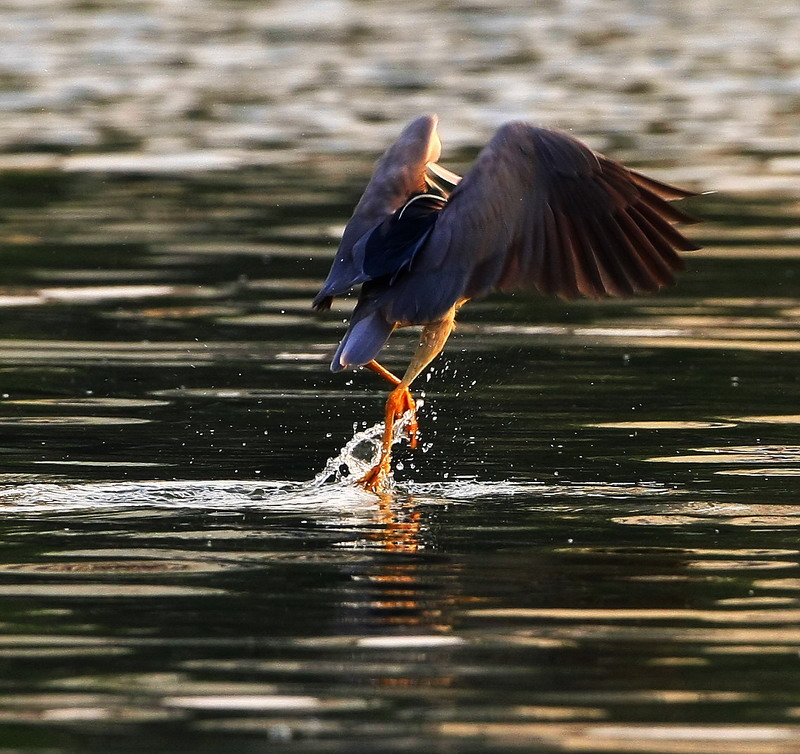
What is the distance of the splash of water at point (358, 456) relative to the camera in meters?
9.73

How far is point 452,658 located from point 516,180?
3342mm

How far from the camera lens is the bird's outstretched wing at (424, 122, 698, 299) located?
937 centimetres

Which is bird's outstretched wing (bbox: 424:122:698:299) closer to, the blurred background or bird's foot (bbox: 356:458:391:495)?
bird's foot (bbox: 356:458:391:495)

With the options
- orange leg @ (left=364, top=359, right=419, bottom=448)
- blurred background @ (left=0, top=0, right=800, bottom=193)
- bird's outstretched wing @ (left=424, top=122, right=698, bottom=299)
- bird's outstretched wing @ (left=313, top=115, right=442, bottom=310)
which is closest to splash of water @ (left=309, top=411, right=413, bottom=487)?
orange leg @ (left=364, top=359, right=419, bottom=448)

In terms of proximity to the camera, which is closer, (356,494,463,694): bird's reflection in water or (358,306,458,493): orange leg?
(356,494,463,694): bird's reflection in water

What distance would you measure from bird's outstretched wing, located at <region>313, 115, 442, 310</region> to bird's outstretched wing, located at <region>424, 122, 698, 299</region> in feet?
1.99

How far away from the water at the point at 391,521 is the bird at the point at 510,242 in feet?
2.60

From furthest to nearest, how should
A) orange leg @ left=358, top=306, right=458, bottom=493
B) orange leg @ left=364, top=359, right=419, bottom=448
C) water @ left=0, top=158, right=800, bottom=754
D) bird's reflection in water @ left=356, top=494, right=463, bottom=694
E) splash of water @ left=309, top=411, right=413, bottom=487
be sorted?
orange leg @ left=364, top=359, right=419, bottom=448, orange leg @ left=358, top=306, right=458, bottom=493, splash of water @ left=309, top=411, right=413, bottom=487, bird's reflection in water @ left=356, top=494, right=463, bottom=694, water @ left=0, top=158, right=800, bottom=754

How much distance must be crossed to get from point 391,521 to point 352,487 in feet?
2.63

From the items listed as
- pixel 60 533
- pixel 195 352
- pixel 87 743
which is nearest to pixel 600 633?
pixel 87 743

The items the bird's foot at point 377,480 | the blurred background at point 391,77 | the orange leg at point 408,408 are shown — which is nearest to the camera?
the bird's foot at point 377,480

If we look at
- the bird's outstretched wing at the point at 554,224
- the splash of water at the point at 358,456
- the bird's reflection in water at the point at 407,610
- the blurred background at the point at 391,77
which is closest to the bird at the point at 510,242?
the bird's outstretched wing at the point at 554,224

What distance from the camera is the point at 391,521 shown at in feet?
28.9

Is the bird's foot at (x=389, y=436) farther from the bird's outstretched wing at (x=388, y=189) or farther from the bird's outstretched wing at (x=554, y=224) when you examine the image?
the bird's outstretched wing at (x=554, y=224)
